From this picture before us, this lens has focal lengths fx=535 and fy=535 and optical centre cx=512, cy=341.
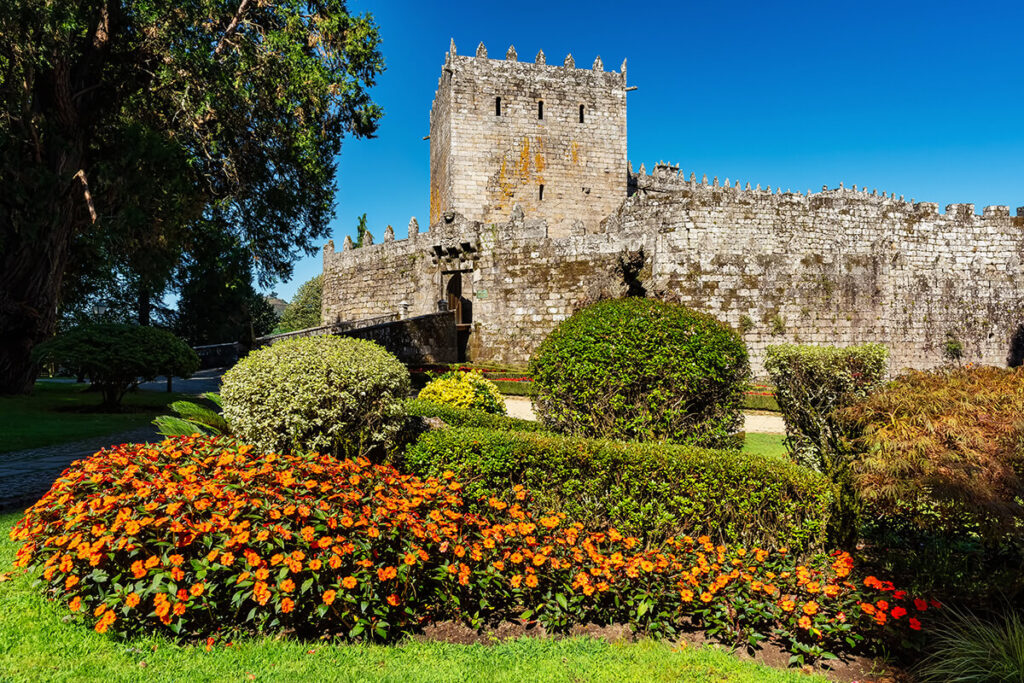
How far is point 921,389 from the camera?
4.83m

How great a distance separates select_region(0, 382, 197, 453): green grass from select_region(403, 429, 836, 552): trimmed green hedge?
7.37 meters

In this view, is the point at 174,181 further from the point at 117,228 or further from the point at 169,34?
the point at 169,34

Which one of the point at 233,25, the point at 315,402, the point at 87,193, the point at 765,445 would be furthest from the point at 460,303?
the point at 315,402

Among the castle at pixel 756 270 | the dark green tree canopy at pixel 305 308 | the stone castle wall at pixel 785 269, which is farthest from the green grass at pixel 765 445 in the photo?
the dark green tree canopy at pixel 305 308

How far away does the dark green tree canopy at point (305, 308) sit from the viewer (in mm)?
56606

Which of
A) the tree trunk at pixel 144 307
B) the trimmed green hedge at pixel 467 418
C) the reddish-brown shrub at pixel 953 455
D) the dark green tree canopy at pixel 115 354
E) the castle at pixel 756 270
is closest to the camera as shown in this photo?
the reddish-brown shrub at pixel 953 455

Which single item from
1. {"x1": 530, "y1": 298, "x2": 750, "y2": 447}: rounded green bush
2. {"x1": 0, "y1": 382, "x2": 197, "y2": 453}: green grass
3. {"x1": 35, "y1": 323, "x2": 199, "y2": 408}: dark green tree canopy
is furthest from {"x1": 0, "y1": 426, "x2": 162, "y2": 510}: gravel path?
{"x1": 530, "y1": 298, "x2": 750, "y2": 447}: rounded green bush

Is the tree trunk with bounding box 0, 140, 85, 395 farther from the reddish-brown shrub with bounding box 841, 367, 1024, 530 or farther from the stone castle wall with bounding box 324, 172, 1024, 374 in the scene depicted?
the reddish-brown shrub with bounding box 841, 367, 1024, 530

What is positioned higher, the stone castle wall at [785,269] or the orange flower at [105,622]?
the stone castle wall at [785,269]

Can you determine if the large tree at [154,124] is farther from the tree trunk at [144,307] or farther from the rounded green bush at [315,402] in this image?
the tree trunk at [144,307]

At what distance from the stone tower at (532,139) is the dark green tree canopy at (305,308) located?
1304 inches

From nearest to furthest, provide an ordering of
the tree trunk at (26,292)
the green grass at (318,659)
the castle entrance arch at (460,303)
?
the green grass at (318,659) < the tree trunk at (26,292) < the castle entrance arch at (460,303)

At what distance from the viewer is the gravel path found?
5.61m

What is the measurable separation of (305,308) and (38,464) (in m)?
54.6
